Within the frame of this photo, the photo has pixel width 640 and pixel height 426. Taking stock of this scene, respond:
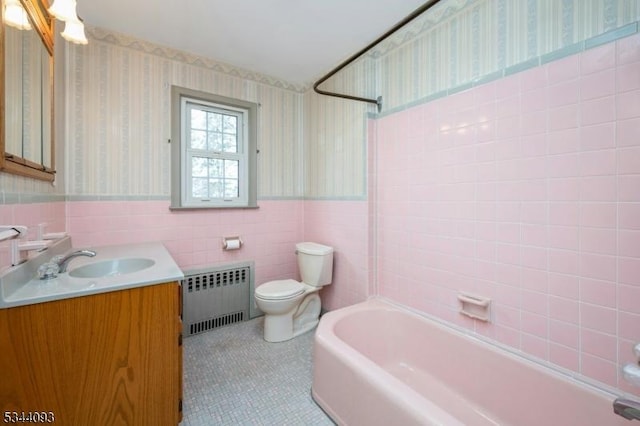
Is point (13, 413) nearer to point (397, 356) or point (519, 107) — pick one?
point (397, 356)

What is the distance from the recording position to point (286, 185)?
9.22 feet

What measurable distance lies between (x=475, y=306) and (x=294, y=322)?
1.42 metres

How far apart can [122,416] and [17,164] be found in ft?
3.47

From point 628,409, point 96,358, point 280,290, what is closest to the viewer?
point 628,409

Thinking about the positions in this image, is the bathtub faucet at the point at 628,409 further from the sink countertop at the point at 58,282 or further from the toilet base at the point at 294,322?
the toilet base at the point at 294,322

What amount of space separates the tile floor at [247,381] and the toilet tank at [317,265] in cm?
47

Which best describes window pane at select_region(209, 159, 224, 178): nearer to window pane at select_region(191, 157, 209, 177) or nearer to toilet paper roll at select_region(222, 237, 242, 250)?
window pane at select_region(191, 157, 209, 177)

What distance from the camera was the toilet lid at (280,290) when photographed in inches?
81.8

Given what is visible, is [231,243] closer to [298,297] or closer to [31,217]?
[298,297]

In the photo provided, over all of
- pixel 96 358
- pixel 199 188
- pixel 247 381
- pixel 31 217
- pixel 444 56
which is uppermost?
pixel 444 56

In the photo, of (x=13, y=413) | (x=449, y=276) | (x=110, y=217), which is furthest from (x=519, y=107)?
(x=110, y=217)

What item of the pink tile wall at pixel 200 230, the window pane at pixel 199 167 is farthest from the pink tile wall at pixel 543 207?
the window pane at pixel 199 167

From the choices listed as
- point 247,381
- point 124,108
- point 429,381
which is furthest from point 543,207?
point 124,108

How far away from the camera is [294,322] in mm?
2340
